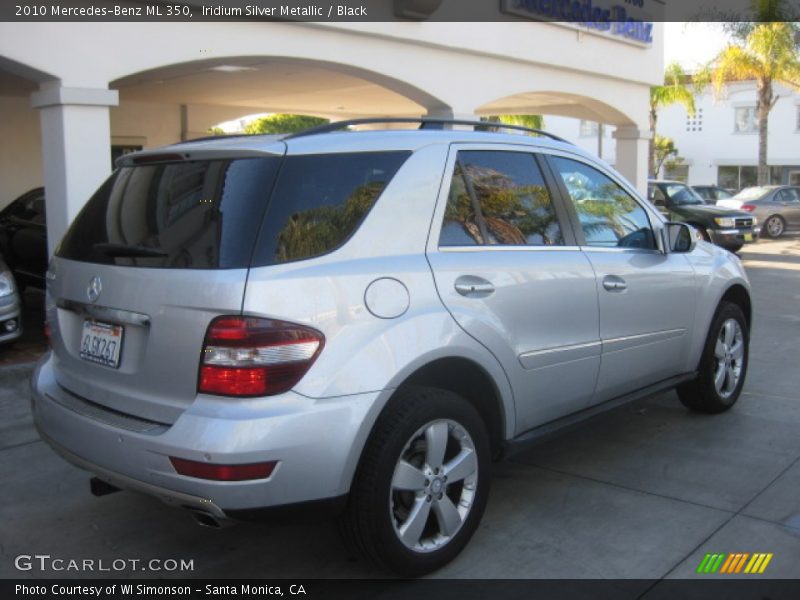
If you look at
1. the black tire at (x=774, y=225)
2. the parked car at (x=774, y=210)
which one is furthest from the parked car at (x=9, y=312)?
the black tire at (x=774, y=225)

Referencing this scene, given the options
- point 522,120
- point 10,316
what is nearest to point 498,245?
point 10,316

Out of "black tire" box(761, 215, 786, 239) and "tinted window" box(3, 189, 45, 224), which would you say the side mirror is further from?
"black tire" box(761, 215, 786, 239)

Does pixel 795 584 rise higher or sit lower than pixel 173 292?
lower

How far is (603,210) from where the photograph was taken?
15.0 feet

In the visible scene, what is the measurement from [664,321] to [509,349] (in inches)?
61.3

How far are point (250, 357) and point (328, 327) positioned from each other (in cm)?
30

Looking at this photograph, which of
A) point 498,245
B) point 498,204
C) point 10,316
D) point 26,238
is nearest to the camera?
point 498,245

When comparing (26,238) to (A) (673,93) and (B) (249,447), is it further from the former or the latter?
(A) (673,93)

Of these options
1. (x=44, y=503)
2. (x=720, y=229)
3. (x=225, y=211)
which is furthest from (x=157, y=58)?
(x=720, y=229)

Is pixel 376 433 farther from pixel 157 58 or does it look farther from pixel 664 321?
pixel 157 58

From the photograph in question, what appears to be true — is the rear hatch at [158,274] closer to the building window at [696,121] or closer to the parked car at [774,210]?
the parked car at [774,210]

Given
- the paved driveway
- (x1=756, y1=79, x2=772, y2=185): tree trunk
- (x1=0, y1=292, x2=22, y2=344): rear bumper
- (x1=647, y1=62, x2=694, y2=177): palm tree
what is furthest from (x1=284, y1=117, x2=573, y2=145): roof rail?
(x1=647, y1=62, x2=694, y2=177): palm tree

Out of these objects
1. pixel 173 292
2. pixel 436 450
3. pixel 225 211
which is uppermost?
pixel 225 211

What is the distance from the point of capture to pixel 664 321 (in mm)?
4781
